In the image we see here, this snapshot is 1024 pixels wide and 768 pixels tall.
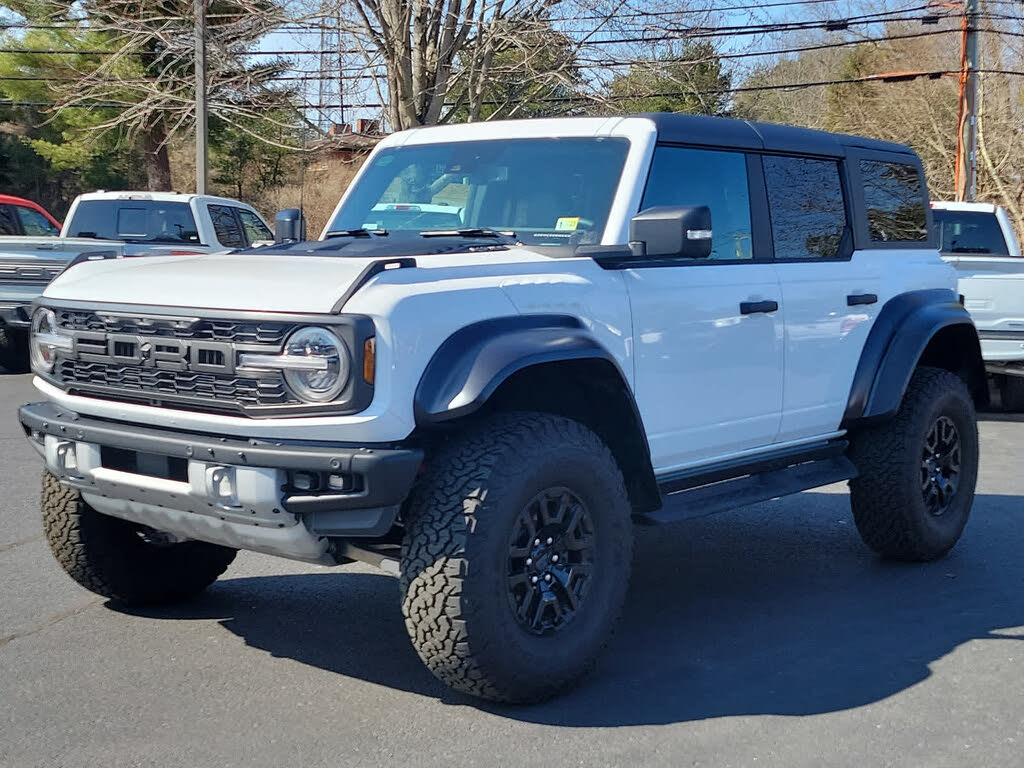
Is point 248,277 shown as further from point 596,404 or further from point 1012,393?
point 1012,393

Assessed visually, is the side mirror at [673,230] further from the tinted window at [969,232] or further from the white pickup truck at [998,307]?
the tinted window at [969,232]

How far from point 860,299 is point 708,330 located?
124 cm

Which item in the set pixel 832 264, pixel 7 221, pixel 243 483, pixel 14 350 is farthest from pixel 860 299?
pixel 7 221

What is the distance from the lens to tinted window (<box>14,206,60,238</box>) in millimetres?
16484

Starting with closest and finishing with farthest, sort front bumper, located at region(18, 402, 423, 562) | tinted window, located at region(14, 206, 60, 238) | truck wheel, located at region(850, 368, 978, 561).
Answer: front bumper, located at region(18, 402, 423, 562) < truck wheel, located at region(850, 368, 978, 561) < tinted window, located at region(14, 206, 60, 238)

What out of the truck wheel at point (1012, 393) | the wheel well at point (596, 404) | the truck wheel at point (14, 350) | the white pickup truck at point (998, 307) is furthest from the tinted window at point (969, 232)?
the truck wheel at point (14, 350)

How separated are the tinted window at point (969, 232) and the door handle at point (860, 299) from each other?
7211mm

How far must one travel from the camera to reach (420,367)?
3.80 metres

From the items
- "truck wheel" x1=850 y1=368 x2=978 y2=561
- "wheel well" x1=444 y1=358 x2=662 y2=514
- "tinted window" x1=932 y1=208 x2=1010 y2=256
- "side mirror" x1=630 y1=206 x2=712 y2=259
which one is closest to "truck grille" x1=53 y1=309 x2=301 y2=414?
"wheel well" x1=444 y1=358 x2=662 y2=514

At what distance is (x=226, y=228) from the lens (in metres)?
14.9

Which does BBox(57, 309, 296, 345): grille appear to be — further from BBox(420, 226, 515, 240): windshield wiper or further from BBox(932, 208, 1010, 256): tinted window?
BBox(932, 208, 1010, 256): tinted window

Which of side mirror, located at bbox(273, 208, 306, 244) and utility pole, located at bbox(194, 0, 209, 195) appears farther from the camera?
utility pole, located at bbox(194, 0, 209, 195)

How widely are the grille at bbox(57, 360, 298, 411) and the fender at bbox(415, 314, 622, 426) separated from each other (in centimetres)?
44

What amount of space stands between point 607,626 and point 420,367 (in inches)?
46.7
